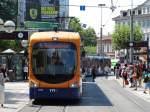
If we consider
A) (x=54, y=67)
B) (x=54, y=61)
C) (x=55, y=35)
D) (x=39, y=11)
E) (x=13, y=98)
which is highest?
(x=39, y=11)

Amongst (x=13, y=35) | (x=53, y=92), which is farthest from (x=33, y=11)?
(x=53, y=92)

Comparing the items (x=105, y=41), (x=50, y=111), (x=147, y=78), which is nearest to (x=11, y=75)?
(x=147, y=78)

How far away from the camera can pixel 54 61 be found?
87.0ft

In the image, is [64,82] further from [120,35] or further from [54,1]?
[120,35]

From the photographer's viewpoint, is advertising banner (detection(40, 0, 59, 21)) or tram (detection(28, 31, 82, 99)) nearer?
tram (detection(28, 31, 82, 99))

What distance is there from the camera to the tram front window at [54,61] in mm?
26406

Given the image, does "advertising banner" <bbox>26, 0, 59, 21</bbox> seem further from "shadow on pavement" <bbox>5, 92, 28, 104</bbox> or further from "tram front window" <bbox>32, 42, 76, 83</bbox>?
"tram front window" <bbox>32, 42, 76, 83</bbox>

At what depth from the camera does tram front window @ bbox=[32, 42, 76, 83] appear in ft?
86.6

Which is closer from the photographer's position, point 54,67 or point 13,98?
point 54,67

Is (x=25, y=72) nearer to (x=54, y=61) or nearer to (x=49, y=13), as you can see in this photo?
(x=54, y=61)

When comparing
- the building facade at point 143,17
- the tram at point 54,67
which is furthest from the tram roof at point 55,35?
the building facade at point 143,17

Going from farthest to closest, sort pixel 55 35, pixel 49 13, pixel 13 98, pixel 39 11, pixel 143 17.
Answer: pixel 143 17 → pixel 49 13 → pixel 39 11 → pixel 13 98 → pixel 55 35

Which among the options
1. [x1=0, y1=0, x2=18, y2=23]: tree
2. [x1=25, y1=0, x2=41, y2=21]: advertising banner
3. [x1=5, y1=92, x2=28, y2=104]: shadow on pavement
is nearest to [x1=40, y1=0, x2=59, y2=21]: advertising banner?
[x1=25, y1=0, x2=41, y2=21]: advertising banner

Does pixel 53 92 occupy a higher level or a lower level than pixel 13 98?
higher
